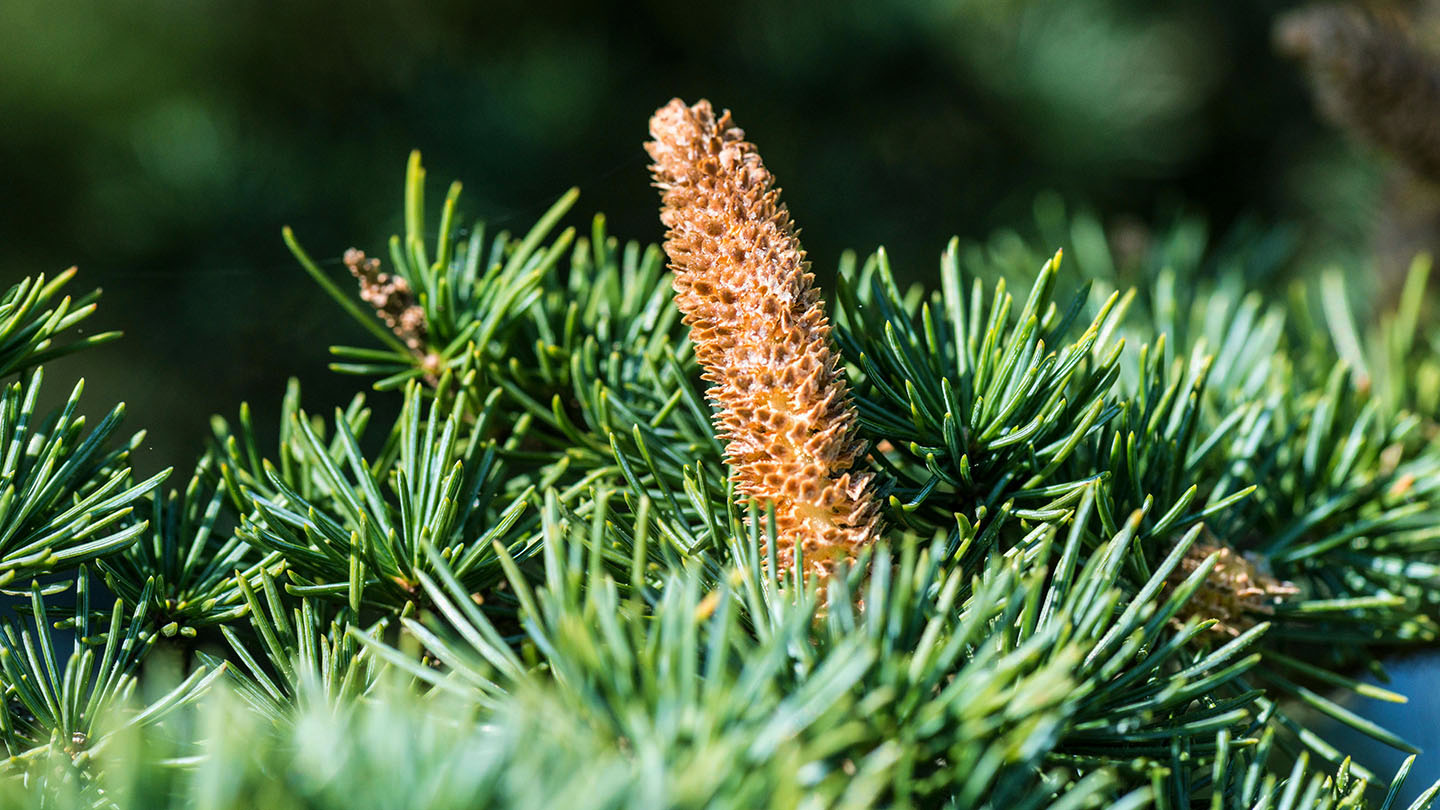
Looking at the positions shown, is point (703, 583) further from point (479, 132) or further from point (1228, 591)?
point (479, 132)

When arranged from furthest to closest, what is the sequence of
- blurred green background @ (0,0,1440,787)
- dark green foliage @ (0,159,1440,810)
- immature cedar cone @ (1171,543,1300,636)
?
blurred green background @ (0,0,1440,787) < immature cedar cone @ (1171,543,1300,636) < dark green foliage @ (0,159,1440,810)

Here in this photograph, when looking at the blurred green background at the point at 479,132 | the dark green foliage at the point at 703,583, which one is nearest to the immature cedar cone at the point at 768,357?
the dark green foliage at the point at 703,583

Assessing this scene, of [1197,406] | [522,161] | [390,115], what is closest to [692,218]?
[1197,406]

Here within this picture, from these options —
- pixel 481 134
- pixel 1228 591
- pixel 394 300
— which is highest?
pixel 481 134

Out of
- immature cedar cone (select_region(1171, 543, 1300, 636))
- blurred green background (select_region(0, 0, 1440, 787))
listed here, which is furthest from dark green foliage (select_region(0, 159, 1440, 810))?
blurred green background (select_region(0, 0, 1440, 787))

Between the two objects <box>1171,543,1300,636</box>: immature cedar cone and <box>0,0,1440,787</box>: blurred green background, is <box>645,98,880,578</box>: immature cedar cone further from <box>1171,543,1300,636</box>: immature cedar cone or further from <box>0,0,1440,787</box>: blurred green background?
<box>0,0,1440,787</box>: blurred green background

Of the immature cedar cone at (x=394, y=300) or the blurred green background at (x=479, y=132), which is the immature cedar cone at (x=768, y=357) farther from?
the blurred green background at (x=479, y=132)

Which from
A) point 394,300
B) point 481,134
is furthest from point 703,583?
point 481,134
